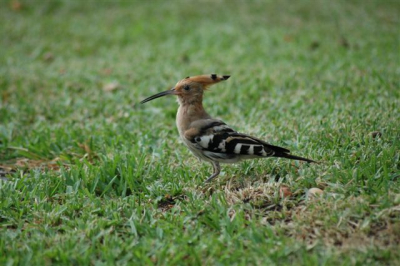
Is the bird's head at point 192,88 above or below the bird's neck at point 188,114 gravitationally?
above

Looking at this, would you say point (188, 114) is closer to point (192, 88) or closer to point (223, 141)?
point (192, 88)

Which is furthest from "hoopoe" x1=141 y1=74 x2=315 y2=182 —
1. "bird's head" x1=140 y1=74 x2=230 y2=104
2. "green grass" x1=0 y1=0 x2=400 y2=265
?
"green grass" x1=0 y1=0 x2=400 y2=265

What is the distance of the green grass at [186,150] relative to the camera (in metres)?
3.05

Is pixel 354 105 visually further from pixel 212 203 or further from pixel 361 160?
pixel 212 203

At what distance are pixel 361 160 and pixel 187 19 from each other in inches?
281

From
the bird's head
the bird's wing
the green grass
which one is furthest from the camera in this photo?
the bird's head

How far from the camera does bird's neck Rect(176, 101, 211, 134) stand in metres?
4.17

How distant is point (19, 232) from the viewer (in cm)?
334

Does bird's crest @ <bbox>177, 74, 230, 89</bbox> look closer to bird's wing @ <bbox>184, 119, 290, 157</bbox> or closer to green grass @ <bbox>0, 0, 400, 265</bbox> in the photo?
bird's wing @ <bbox>184, 119, 290, 157</bbox>

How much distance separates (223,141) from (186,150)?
1.03 m

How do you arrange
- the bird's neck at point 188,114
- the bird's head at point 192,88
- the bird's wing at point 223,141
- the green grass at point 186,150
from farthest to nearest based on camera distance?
the bird's head at point 192,88, the bird's neck at point 188,114, the bird's wing at point 223,141, the green grass at point 186,150

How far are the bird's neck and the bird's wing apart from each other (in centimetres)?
9

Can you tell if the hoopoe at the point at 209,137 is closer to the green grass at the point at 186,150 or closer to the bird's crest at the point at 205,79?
the bird's crest at the point at 205,79

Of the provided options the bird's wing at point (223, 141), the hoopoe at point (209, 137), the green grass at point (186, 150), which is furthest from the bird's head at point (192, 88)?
the green grass at point (186, 150)
